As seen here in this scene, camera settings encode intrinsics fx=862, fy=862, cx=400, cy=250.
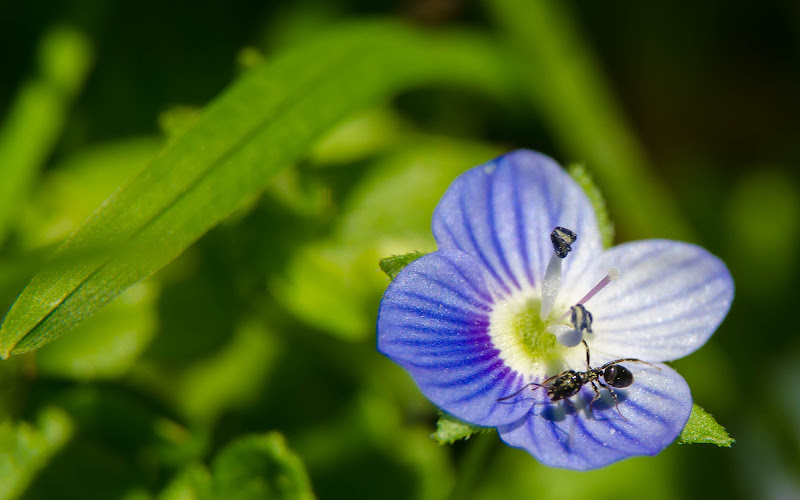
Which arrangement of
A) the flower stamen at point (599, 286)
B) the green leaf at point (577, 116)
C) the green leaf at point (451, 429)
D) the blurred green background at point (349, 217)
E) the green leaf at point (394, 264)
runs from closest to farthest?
the green leaf at point (451, 429) < the green leaf at point (394, 264) < the flower stamen at point (599, 286) < the blurred green background at point (349, 217) < the green leaf at point (577, 116)

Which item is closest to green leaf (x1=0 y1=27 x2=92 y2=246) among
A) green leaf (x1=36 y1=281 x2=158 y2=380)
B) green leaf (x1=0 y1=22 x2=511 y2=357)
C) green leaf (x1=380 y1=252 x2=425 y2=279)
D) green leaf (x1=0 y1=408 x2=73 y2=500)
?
green leaf (x1=36 y1=281 x2=158 y2=380)

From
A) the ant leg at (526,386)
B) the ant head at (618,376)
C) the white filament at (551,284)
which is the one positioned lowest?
the ant head at (618,376)

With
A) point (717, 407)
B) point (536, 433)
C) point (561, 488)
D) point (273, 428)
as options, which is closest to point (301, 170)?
point (273, 428)

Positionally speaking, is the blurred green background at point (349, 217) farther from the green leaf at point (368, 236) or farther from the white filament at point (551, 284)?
the white filament at point (551, 284)

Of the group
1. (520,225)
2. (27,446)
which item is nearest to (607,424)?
(520,225)

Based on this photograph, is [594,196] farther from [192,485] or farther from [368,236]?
[192,485]

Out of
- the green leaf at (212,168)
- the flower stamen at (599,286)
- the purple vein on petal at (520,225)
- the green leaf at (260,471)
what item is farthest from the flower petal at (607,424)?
the green leaf at (212,168)

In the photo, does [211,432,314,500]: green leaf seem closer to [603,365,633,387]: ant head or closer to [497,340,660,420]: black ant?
[497,340,660,420]: black ant

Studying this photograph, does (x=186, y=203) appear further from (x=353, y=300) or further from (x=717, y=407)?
(x=717, y=407)
